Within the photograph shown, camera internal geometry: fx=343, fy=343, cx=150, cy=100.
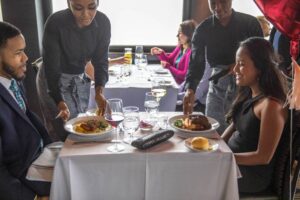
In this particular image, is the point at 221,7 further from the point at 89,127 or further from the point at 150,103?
the point at 89,127

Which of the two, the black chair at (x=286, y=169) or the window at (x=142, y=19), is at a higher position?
the window at (x=142, y=19)

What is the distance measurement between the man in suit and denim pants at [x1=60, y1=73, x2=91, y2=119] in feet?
A: 2.17

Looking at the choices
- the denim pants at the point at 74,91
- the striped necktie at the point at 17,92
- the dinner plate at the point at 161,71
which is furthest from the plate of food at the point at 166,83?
the striped necktie at the point at 17,92

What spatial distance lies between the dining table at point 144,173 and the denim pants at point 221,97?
3.03 feet

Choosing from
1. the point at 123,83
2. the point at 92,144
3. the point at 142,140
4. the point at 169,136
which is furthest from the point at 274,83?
the point at 123,83

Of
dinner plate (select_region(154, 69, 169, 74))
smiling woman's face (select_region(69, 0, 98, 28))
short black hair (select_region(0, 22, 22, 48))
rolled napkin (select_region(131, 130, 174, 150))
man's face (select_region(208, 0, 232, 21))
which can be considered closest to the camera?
rolled napkin (select_region(131, 130, 174, 150))

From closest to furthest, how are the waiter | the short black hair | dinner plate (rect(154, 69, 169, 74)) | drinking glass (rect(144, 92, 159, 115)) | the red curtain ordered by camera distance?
the red curtain, the short black hair, drinking glass (rect(144, 92, 159, 115)), the waiter, dinner plate (rect(154, 69, 169, 74))

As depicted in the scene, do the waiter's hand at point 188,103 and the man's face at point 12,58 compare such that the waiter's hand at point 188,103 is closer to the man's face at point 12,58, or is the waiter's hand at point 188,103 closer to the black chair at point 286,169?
the black chair at point 286,169

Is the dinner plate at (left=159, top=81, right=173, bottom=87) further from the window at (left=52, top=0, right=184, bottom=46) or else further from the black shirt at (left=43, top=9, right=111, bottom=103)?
the window at (left=52, top=0, right=184, bottom=46)

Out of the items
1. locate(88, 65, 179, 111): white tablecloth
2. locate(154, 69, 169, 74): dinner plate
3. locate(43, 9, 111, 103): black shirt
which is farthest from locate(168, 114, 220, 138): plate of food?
locate(154, 69, 169, 74): dinner plate

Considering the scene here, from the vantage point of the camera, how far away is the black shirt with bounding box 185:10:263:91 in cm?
232

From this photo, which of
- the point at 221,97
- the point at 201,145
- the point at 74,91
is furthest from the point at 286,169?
the point at 74,91

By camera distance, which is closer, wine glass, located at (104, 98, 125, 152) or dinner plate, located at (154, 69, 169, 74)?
wine glass, located at (104, 98, 125, 152)

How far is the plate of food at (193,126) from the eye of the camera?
5.33ft
